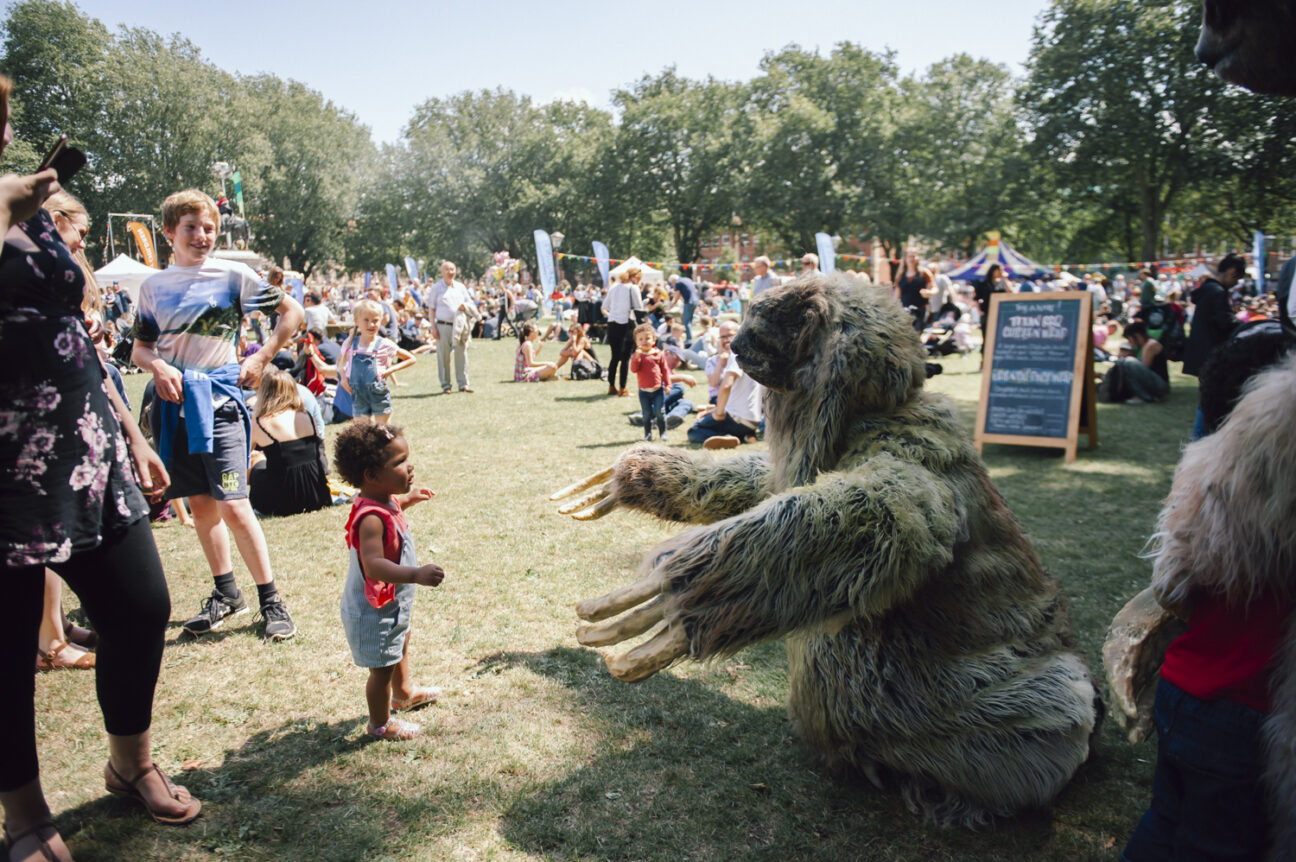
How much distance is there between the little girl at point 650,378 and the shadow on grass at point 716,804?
5.92 m

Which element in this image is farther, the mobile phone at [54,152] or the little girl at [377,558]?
the little girl at [377,558]

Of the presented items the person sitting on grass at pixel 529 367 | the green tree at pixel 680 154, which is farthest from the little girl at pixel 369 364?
the green tree at pixel 680 154

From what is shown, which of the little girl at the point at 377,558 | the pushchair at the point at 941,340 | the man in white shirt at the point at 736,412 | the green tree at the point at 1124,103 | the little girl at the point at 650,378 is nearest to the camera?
the little girl at the point at 377,558

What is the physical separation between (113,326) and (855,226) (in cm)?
3893

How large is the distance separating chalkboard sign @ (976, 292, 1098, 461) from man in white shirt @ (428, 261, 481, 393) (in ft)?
27.3

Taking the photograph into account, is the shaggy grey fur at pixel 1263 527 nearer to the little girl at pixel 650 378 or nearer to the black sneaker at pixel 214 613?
the black sneaker at pixel 214 613

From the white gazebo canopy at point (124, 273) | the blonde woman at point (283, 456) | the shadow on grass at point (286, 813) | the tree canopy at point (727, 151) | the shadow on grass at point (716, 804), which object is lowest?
the shadow on grass at point (286, 813)

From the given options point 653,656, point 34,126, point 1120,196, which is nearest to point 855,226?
point 1120,196

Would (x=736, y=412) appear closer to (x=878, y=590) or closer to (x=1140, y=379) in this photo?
(x=1140, y=379)

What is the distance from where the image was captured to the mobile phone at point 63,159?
196 cm

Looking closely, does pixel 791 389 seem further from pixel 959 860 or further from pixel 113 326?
pixel 113 326

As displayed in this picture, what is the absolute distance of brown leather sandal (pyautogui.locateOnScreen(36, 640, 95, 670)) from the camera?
3.55 metres

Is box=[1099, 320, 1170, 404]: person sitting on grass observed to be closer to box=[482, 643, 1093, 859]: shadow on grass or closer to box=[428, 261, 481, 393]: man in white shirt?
box=[482, 643, 1093, 859]: shadow on grass

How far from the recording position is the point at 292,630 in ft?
12.8
